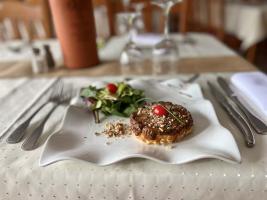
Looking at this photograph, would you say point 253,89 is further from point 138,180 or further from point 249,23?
point 249,23

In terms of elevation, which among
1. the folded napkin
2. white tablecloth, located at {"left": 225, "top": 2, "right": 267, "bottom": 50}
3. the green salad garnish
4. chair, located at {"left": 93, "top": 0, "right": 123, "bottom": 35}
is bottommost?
white tablecloth, located at {"left": 225, "top": 2, "right": 267, "bottom": 50}

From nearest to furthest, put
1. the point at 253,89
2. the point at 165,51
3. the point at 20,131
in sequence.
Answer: the point at 20,131, the point at 253,89, the point at 165,51

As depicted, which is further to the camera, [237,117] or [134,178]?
[237,117]

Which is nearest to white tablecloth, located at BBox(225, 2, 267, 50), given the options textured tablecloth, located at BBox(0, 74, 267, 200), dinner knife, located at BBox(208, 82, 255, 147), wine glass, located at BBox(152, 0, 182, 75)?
wine glass, located at BBox(152, 0, 182, 75)

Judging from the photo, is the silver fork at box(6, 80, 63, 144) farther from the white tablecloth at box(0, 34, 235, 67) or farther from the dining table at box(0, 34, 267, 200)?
the white tablecloth at box(0, 34, 235, 67)

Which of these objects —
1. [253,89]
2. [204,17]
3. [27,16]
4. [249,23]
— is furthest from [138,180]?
[204,17]

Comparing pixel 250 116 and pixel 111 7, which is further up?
pixel 111 7
